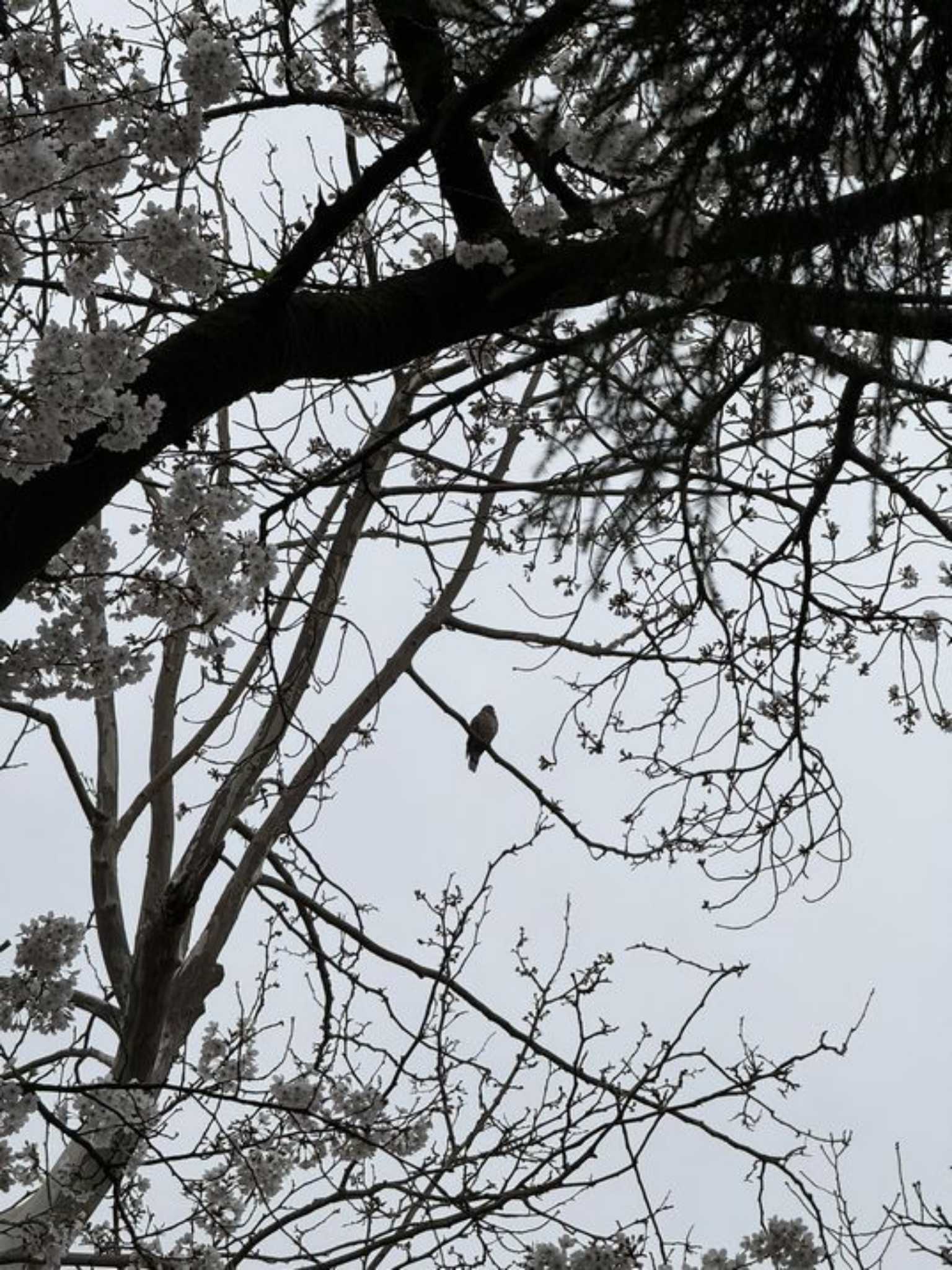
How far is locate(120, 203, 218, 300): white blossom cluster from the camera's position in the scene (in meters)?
3.64

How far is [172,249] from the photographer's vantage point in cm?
366

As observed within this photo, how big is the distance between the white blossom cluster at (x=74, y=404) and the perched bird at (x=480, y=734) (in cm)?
463

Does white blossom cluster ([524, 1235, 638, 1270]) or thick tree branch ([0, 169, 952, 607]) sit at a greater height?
thick tree branch ([0, 169, 952, 607])

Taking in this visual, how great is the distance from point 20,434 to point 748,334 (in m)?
1.83

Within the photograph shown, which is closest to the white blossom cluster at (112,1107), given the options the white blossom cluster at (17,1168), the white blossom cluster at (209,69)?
the white blossom cluster at (17,1168)

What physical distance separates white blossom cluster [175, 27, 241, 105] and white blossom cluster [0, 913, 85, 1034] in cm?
243

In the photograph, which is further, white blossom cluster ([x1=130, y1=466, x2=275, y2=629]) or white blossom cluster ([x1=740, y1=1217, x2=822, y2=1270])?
white blossom cluster ([x1=740, y1=1217, x2=822, y2=1270])

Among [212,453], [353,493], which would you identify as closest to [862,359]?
[212,453]

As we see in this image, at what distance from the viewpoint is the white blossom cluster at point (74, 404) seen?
298 cm

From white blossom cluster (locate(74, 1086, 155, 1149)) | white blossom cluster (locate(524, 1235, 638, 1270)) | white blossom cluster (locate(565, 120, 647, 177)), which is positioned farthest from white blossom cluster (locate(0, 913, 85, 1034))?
white blossom cluster (locate(565, 120, 647, 177))

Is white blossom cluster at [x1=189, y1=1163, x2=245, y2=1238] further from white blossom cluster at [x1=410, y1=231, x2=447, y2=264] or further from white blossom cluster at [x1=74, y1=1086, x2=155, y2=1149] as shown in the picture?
white blossom cluster at [x1=410, y1=231, x2=447, y2=264]

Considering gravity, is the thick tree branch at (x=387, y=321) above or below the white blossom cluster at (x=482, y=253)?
below

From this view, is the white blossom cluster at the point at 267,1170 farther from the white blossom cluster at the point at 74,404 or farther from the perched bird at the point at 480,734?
the white blossom cluster at the point at 74,404

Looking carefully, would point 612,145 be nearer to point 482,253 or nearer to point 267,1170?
point 482,253
